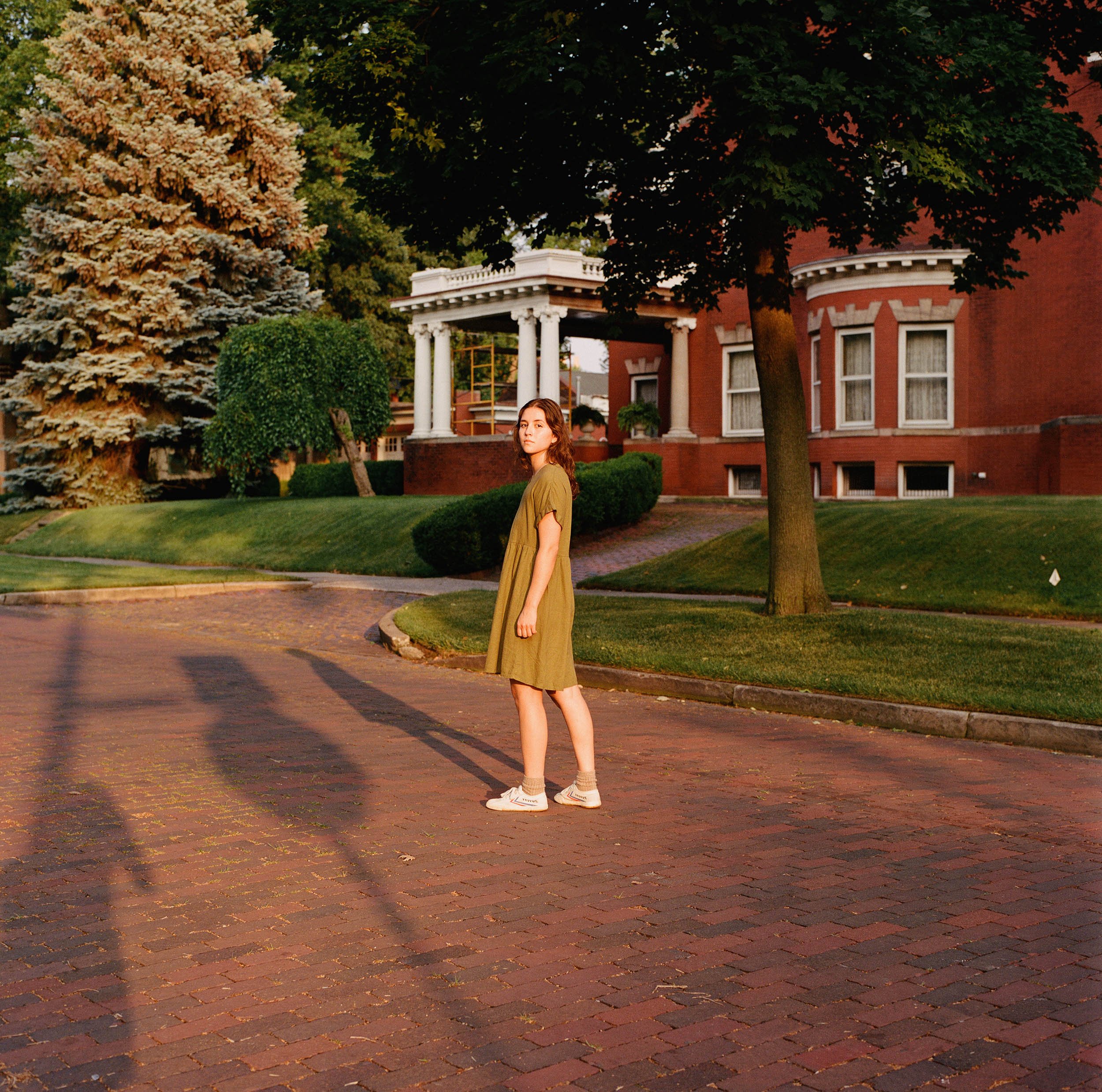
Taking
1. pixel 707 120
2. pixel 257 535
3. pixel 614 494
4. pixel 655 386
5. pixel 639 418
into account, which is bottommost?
pixel 257 535

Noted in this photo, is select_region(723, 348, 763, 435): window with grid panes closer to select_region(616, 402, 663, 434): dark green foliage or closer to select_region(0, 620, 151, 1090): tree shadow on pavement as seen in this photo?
select_region(616, 402, 663, 434): dark green foliage

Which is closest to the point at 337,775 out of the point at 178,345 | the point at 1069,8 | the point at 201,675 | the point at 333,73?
the point at 201,675

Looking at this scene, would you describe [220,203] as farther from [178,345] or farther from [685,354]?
[685,354]

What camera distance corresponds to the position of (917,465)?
87.7 feet

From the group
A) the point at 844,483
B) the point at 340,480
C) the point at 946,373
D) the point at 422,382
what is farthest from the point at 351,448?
the point at 946,373

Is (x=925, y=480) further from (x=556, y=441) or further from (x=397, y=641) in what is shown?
(x=556, y=441)

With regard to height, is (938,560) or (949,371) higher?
(949,371)

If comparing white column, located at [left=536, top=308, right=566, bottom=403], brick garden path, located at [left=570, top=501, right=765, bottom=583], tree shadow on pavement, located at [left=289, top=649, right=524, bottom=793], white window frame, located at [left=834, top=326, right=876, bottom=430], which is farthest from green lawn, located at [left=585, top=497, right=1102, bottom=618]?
white column, located at [left=536, top=308, right=566, bottom=403]

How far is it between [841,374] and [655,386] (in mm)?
7239

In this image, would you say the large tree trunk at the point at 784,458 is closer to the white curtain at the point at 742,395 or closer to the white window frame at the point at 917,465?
the white window frame at the point at 917,465

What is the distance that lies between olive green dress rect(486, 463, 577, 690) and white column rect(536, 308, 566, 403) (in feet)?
81.3

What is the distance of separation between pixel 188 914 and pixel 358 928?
0.68m

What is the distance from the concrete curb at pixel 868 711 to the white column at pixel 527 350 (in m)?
20.8

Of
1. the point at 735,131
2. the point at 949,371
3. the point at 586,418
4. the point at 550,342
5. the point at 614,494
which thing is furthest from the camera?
the point at 586,418
